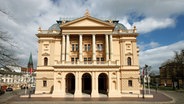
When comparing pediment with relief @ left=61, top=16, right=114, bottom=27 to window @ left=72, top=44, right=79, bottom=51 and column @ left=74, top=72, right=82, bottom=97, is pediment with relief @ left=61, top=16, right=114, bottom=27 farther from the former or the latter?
column @ left=74, top=72, right=82, bottom=97

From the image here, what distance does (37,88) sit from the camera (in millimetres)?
48625

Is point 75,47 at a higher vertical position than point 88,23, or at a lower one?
lower

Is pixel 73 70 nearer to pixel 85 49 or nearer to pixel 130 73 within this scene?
pixel 85 49

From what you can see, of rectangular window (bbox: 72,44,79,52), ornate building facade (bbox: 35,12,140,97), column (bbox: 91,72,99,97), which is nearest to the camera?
column (bbox: 91,72,99,97)

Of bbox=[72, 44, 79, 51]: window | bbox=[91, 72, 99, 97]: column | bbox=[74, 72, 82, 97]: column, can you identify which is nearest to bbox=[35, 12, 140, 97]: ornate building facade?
bbox=[72, 44, 79, 51]: window

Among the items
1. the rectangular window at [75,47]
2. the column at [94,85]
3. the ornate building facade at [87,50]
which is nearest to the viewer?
the column at [94,85]

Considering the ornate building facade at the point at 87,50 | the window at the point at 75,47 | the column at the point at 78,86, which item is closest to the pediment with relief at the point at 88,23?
the ornate building facade at the point at 87,50

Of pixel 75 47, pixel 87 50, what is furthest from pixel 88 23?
pixel 75 47

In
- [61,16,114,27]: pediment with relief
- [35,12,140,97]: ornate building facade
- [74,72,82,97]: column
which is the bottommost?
[74,72,82,97]: column

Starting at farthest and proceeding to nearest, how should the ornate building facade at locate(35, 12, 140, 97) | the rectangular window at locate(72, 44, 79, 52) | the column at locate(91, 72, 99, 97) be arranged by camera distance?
the rectangular window at locate(72, 44, 79, 52) → the ornate building facade at locate(35, 12, 140, 97) → the column at locate(91, 72, 99, 97)

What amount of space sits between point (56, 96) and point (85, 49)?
15.8 m

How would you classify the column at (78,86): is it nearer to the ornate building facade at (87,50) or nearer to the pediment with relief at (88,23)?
the ornate building facade at (87,50)

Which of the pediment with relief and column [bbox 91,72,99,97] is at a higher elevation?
the pediment with relief

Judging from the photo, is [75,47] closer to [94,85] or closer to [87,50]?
[87,50]
